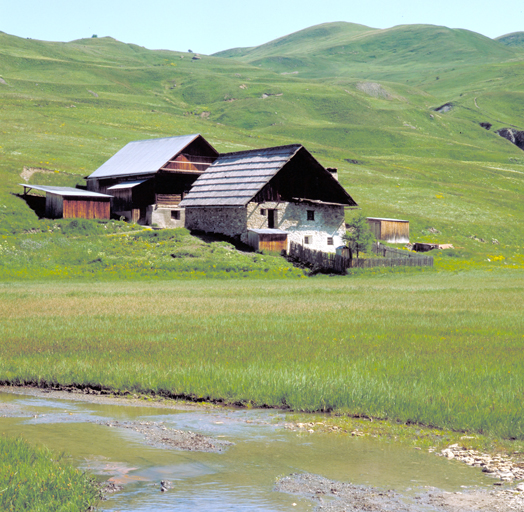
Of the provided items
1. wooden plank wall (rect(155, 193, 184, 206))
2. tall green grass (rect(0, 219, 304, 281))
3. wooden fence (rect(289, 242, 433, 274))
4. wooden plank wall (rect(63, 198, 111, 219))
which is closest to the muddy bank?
tall green grass (rect(0, 219, 304, 281))

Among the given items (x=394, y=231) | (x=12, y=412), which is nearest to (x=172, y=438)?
(x=12, y=412)

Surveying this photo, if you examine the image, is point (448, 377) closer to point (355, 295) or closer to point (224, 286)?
point (355, 295)

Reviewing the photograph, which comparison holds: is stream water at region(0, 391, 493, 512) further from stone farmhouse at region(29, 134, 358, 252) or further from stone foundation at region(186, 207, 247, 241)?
stone foundation at region(186, 207, 247, 241)

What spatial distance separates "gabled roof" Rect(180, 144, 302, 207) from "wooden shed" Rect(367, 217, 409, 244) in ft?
45.1

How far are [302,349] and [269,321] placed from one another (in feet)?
18.6

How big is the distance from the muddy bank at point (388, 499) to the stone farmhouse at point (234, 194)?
4573cm

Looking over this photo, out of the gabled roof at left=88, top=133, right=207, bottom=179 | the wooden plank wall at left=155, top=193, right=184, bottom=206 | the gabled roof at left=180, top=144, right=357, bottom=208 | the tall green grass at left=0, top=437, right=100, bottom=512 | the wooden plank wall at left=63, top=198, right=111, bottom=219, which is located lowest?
the tall green grass at left=0, top=437, right=100, bottom=512

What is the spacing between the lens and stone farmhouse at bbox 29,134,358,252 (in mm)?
56250

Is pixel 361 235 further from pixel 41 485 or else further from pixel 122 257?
pixel 41 485

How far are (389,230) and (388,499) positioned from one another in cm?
6088

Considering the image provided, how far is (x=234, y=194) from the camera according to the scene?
5659 cm

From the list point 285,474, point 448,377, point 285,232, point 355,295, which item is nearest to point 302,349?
point 448,377

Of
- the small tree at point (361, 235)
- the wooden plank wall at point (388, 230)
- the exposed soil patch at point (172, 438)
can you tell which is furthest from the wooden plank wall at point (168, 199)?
the exposed soil patch at point (172, 438)

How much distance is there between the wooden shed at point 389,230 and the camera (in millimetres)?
66000
